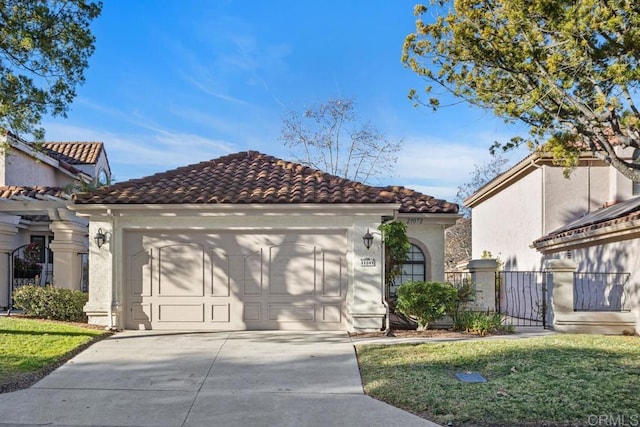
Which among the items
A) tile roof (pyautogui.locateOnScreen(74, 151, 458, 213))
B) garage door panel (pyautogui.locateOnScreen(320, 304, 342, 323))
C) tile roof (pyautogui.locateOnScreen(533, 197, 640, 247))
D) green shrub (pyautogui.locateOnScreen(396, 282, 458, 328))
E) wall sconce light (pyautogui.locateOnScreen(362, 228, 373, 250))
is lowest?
garage door panel (pyautogui.locateOnScreen(320, 304, 342, 323))

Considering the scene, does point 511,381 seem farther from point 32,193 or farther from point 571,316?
point 32,193

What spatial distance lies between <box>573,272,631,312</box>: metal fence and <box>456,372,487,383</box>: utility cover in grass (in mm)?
7403

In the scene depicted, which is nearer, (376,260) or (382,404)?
(382,404)

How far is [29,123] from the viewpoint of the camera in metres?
11.9

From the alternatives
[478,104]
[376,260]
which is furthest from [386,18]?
[376,260]

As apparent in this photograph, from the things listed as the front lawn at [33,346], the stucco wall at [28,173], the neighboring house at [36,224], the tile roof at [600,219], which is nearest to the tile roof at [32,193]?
the neighboring house at [36,224]

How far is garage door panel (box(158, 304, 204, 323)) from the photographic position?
12.1 meters

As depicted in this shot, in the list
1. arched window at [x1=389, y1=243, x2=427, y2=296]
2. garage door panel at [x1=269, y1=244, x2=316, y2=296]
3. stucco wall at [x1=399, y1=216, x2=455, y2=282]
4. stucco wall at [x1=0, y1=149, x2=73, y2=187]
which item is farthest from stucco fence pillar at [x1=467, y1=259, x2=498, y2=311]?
stucco wall at [x1=0, y1=149, x2=73, y2=187]

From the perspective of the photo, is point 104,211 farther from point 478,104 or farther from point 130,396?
point 478,104

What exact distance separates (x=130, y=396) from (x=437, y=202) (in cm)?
990

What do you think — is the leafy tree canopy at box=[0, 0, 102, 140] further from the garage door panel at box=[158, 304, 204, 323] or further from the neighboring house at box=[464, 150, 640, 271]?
the neighboring house at box=[464, 150, 640, 271]

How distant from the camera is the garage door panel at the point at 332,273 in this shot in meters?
12.2

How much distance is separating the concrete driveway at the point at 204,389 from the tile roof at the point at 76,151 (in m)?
17.2

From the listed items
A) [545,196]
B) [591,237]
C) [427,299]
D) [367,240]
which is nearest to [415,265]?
[427,299]
